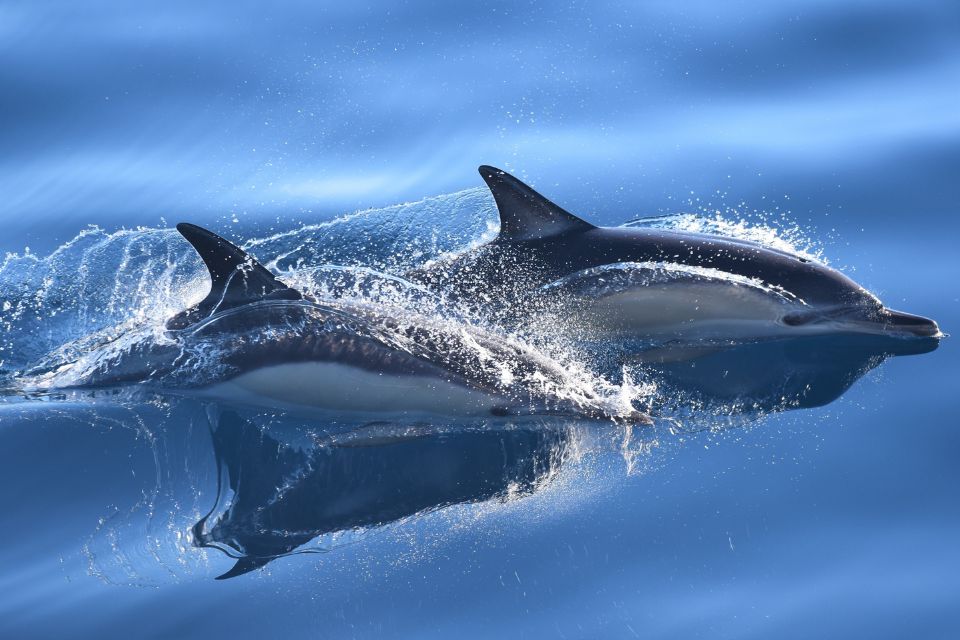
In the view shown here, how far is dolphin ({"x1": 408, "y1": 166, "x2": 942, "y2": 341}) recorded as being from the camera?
25.8 ft

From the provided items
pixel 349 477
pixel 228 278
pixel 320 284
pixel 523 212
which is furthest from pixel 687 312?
pixel 228 278

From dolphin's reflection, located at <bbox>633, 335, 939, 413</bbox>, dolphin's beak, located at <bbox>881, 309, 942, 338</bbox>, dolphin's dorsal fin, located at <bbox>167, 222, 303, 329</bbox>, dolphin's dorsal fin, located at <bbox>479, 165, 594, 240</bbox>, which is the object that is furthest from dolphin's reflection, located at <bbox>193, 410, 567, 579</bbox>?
dolphin's beak, located at <bbox>881, 309, 942, 338</bbox>

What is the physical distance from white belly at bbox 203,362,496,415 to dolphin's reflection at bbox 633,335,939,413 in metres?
1.34

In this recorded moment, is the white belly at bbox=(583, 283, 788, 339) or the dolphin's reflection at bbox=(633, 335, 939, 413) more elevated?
the white belly at bbox=(583, 283, 788, 339)

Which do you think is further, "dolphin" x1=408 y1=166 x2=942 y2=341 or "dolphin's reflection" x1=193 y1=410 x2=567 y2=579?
"dolphin" x1=408 y1=166 x2=942 y2=341

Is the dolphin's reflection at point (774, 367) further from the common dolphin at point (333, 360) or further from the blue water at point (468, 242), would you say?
the common dolphin at point (333, 360)

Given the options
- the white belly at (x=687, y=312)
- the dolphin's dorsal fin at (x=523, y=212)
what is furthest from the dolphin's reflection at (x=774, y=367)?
the dolphin's dorsal fin at (x=523, y=212)

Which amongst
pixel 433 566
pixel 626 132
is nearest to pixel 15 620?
pixel 433 566

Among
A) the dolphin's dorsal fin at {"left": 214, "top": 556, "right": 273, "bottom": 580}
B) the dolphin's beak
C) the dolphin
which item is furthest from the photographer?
the dolphin

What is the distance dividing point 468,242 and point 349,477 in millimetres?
2906

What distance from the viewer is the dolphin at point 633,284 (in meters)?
7.86

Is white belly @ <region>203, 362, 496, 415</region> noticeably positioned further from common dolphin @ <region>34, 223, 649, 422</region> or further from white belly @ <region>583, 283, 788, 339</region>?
white belly @ <region>583, 283, 788, 339</region>

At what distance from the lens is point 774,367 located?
7652 mm

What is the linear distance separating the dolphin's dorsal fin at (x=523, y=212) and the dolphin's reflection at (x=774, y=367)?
965 mm
